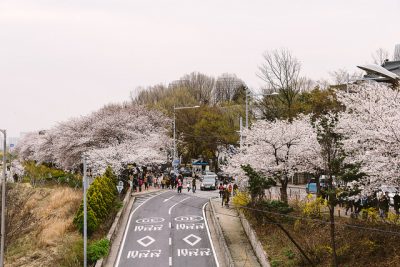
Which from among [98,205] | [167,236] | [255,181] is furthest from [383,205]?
[98,205]

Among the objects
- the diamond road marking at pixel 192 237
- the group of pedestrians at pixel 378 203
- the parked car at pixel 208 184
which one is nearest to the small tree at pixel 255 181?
the group of pedestrians at pixel 378 203

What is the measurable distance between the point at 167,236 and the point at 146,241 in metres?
1.66

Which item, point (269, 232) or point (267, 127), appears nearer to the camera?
point (269, 232)

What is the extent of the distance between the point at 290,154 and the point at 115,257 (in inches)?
491

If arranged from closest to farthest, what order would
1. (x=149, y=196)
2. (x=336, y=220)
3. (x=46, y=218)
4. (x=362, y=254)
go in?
(x=362, y=254) < (x=336, y=220) < (x=46, y=218) < (x=149, y=196)

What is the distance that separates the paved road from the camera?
25.2 m

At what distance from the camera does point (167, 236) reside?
2977 cm

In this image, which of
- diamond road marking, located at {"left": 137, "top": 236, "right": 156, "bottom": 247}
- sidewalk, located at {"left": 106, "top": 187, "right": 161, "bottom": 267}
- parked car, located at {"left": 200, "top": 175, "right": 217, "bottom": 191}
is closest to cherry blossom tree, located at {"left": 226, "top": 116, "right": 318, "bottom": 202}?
diamond road marking, located at {"left": 137, "top": 236, "right": 156, "bottom": 247}

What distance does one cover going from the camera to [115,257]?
25625mm

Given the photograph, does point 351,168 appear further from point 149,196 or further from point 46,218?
point 149,196

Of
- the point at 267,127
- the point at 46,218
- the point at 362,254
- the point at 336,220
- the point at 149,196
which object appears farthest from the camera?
the point at 149,196

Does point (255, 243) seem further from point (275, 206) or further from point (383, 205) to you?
point (383, 205)

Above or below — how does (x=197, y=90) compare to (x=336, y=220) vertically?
above

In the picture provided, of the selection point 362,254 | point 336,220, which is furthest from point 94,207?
point 362,254
